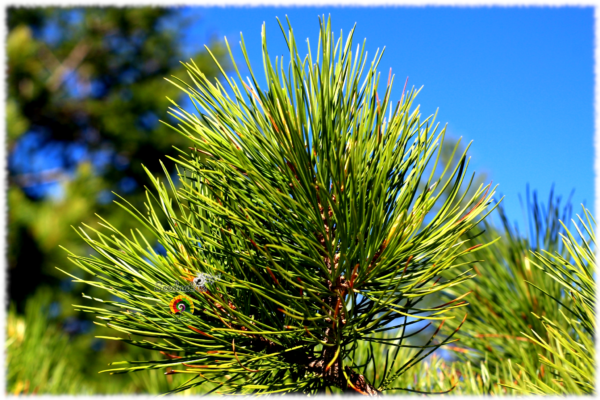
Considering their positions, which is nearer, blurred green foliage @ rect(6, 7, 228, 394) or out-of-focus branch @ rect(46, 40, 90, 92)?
blurred green foliage @ rect(6, 7, 228, 394)

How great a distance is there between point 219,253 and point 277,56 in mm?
138

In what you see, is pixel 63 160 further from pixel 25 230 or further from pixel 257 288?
pixel 257 288

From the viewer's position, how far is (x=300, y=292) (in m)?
0.28

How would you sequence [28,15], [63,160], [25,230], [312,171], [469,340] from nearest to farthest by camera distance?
[312,171], [469,340], [25,230], [28,15], [63,160]

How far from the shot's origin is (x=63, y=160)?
411 centimetres

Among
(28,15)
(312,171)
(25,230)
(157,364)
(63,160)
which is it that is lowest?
(157,364)

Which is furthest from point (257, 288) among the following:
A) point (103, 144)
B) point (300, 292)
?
point (103, 144)

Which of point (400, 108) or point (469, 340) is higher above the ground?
point (400, 108)

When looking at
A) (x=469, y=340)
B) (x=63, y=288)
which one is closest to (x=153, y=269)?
(x=469, y=340)

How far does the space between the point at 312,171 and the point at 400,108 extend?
0.09 m

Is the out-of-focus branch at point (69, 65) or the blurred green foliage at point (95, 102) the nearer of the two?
the blurred green foliage at point (95, 102)

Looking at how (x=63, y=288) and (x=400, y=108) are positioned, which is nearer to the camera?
(x=400, y=108)

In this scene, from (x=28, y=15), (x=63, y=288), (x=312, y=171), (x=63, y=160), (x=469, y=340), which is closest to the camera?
(x=312, y=171)

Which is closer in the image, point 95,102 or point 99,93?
point 95,102
